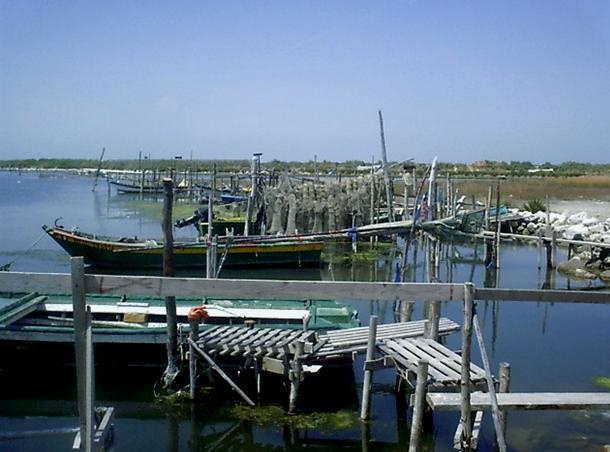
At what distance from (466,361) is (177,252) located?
1877 cm

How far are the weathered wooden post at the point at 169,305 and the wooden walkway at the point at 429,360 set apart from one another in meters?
3.53

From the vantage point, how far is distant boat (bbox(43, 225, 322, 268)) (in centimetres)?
2323

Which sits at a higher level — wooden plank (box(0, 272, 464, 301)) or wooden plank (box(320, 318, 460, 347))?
wooden plank (box(0, 272, 464, 301))

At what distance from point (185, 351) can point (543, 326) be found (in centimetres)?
1033

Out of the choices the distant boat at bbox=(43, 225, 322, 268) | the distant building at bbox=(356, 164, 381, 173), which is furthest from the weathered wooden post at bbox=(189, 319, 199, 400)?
the distant building at bbox=(356, 164, 381, 173)

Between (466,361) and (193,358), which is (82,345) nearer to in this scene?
(466,361)

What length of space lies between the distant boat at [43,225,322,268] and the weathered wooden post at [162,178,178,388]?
11351mm

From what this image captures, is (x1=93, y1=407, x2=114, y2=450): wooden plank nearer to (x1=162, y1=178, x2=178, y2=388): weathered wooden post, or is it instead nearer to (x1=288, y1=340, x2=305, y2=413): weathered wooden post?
(x1=288, y1=340, x2=305, y2=413): weathered wooden post

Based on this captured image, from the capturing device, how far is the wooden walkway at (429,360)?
319 inches

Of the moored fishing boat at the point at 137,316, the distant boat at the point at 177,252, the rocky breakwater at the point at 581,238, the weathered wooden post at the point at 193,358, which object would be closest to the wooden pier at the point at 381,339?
the weathered wooden post at the point at 193,358

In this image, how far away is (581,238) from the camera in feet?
88.9

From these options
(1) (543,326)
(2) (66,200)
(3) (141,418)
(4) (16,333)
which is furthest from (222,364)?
(2) (66,200)

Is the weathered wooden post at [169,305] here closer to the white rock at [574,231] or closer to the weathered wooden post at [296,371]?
the weathered wooden post at [296,371]

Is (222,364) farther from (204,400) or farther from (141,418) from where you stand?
(141,418)
